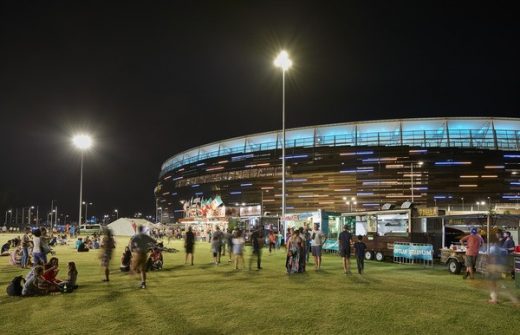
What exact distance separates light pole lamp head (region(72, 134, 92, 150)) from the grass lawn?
75.8ft

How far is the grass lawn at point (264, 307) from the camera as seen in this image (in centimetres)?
791

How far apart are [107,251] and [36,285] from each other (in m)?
3.14

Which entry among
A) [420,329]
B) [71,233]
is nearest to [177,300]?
[420,329]

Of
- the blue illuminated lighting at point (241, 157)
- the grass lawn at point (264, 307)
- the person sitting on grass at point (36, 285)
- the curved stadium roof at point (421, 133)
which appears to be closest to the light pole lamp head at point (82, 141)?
the grass lawn at point (264, 307)

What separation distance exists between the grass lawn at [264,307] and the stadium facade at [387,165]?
81.5 m

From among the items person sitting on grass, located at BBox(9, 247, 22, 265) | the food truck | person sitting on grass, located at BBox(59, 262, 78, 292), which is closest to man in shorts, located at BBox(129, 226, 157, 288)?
person sitting on grass, located at BBox(59, 262, 78, 292)

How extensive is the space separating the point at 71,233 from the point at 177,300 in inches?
2022

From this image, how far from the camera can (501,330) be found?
7.81 m

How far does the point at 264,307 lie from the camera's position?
31.8 feet

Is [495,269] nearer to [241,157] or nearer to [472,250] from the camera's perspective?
[472,250]

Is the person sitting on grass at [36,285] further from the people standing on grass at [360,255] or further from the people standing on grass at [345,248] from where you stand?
the people standing on grass at [360,255]

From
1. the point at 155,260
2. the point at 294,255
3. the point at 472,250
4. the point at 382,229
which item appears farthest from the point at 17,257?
the point at 382,229

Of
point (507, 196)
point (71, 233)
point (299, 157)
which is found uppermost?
point (299, 157)

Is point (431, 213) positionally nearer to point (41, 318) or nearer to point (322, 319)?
point (322, 319)
